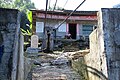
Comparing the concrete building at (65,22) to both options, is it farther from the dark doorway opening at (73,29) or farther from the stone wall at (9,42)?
the stone wall at (9,42)

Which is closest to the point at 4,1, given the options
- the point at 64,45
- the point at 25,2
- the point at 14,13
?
the point at 25,2

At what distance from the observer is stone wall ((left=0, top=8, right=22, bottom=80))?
362cm

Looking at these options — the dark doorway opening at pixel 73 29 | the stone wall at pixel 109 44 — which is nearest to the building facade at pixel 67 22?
the dark doorway opening at pixel 73 29

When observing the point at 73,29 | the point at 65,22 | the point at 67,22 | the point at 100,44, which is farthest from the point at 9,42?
the point at 73,29

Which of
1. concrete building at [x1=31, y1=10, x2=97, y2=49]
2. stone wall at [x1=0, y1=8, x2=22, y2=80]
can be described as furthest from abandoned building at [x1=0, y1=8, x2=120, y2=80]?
concrete building at [x1=31, y1=10, x2=97, y2=49]

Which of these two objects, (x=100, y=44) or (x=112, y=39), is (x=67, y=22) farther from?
(x=112, y=39)

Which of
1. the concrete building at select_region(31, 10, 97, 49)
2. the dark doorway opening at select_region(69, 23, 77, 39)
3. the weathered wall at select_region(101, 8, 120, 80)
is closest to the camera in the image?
the weathered wall at select_region(101, 8, 120, 80)

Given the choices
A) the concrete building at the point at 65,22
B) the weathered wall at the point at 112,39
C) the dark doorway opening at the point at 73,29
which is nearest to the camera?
the weathered wall at the point at 112,39

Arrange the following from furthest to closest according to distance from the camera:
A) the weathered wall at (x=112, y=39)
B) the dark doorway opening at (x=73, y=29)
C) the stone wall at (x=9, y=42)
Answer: the dark doorway opening at (x=73, y=29) < the weathered wall at (x=112, y=39) < the stone wall at (x=9, y=42)

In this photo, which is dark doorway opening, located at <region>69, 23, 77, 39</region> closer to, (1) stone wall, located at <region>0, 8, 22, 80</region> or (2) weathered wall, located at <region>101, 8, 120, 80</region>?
(2) weathered wall, located at <region>101, 8, 120, 80</region>

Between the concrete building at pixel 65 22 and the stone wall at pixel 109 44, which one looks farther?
the concrete building at pixel 65 22

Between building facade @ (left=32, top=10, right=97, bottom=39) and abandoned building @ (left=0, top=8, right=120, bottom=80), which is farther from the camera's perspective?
building facade @ (left=32, top=10, right=97, bottom=39)

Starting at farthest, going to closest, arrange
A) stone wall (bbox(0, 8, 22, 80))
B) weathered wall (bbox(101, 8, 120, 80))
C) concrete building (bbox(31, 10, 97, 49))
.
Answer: concrete building (bbox(31, 10, 97, 49))
weathered wall (bbox(101, 8, 120, 80))
stone wall (bbox(0, 8, 22, 80))

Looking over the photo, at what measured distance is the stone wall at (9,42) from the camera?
3623 mm
